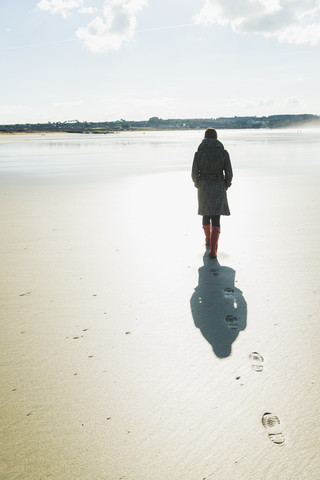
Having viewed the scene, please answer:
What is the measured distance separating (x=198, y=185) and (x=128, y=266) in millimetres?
1773

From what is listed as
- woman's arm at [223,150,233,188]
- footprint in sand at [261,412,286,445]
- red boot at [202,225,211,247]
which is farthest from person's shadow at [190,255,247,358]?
woman's arm at [223,150,233,188]

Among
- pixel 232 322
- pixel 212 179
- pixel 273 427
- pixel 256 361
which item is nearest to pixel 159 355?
pixel 256 361

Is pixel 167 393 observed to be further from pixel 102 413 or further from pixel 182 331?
pixel 182 331

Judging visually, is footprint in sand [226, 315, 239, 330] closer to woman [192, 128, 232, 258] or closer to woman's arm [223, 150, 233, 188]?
woman [192, 128, 232, 258]

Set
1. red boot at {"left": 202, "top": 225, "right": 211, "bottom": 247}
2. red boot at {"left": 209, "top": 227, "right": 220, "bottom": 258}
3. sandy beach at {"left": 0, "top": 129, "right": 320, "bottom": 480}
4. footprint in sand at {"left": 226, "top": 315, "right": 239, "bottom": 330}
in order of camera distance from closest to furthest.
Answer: sandy beach at {"left": 0, "top": 129, "right": 320, "bottom": 480} → footprint in sand at {"left": 226, "top": 315, "right": 239, "bottom": 330} → red boot at {"left": 209, "top": 227, "right": 220, "bottom": 258} → red boot at {"left": 202, "top": 225, "right": 211, "bottom": 247}

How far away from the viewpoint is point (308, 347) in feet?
→ 11.3

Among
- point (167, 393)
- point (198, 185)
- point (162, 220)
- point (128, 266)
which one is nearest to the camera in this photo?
point (167, 393)

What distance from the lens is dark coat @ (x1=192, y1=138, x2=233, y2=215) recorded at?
592 centimetres

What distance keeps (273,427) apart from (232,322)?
1455mm

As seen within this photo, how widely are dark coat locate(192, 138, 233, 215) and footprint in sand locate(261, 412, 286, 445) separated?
3.74 m

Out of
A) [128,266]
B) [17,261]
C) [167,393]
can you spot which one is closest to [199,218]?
[128,266]

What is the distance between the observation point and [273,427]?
2549 mm

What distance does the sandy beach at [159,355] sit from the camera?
2.37 metres

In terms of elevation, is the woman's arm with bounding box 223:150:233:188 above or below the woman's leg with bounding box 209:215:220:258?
above
